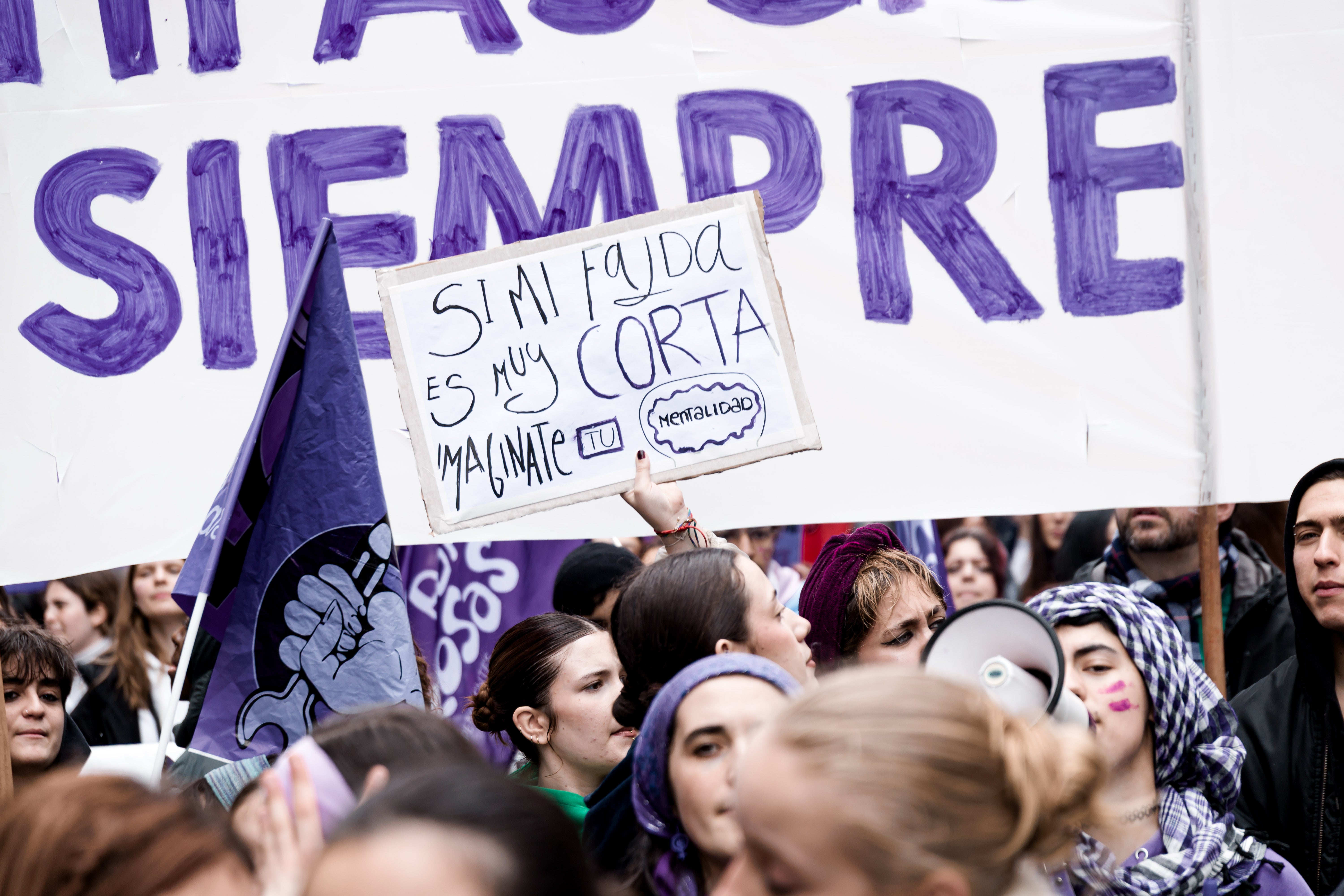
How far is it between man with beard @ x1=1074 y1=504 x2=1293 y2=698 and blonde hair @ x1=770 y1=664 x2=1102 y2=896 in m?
2.66

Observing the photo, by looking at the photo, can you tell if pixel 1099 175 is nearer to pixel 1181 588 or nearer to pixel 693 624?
pixel 1181 588

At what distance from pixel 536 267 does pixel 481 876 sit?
201 centimetres

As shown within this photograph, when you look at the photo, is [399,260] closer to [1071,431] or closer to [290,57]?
→ [290,57]

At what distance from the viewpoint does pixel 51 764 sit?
305 centimetres

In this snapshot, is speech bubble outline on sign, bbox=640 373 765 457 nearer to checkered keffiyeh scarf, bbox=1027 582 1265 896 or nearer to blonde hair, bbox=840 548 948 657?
blonde hair, bbox=840 548 948 657

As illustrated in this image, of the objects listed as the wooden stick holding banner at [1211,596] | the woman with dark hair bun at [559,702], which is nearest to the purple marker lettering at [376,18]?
the woman with dark hair bun at [559,702]

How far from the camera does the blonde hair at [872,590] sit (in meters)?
2.69

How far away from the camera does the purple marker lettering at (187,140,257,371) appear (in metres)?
3.13

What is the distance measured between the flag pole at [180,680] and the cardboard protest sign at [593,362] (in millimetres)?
749

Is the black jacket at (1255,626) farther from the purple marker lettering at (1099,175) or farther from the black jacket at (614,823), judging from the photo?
the black jacket at (614,823)

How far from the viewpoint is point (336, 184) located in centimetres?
317

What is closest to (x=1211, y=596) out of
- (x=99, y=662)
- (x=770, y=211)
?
(x=770, y=211)

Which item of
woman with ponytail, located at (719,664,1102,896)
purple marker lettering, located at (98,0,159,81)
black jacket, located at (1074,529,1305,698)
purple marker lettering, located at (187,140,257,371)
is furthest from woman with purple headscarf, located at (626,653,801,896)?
purple marker lettering, located at (98,0,159,81)

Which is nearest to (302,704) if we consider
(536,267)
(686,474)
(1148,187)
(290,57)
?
(686,474)
